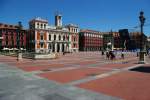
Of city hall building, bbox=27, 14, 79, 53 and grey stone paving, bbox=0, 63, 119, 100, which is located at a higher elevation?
city hall building, bbox=27, 14, 79, 53

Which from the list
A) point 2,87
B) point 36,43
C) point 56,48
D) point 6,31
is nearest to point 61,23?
point 56,48

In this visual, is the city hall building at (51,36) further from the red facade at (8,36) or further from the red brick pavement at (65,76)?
the red brick pavement at (65,76)

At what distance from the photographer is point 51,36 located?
290ft

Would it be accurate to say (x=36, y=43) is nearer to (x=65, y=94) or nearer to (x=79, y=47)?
(x=79, y=47)

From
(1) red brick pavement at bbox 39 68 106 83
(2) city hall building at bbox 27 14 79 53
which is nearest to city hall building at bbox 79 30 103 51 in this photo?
(2) city hall building at bbox 27 14 79 53

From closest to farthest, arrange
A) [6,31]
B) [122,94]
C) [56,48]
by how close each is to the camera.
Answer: [122,94] → [6,31] → [56,48]

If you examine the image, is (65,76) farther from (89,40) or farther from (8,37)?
(89,40)

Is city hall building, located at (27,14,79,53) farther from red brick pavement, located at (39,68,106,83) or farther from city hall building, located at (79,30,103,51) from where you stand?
red brick pavement, located at (39,68,106,83)

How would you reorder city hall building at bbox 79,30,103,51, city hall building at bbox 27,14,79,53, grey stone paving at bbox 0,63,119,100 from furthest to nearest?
city hall building at bbox 79,30,103,51
city hall building at bbox 27,14,79,53
grey stone paving at bbox 0,63,119,100

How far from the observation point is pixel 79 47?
358 ft

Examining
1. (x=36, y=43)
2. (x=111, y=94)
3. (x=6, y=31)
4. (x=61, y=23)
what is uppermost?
(x=61, y=23)

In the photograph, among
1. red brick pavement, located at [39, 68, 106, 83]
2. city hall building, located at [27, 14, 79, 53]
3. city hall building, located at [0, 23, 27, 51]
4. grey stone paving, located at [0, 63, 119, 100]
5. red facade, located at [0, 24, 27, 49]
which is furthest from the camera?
city hall building, located at [27, 14, 79, 53]

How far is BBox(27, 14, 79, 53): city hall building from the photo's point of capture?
268ft

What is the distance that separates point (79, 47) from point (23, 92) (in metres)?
101
